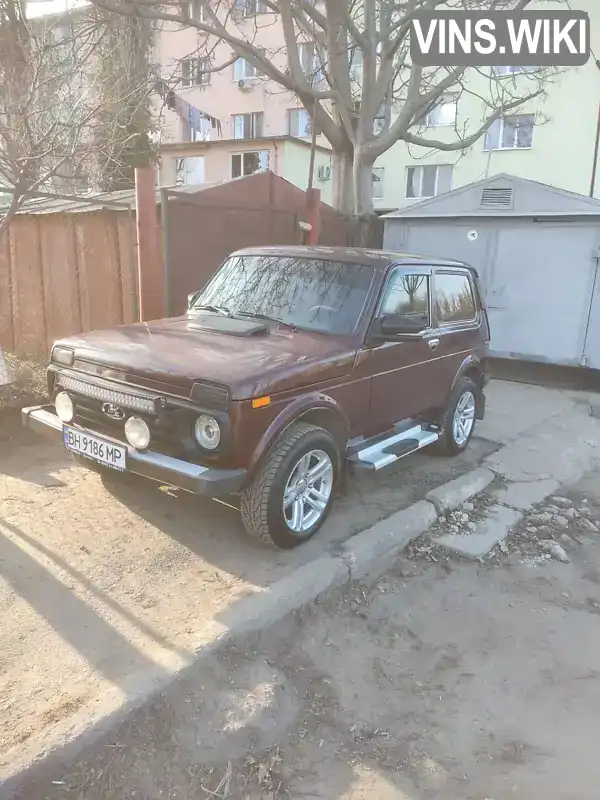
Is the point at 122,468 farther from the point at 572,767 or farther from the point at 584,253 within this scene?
the point at 584,253

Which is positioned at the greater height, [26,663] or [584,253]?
[584,253]

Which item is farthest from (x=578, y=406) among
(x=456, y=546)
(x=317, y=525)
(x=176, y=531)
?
(x=176, y=531)

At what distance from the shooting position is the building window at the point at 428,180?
2399cm

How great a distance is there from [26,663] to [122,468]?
1138 millimetres

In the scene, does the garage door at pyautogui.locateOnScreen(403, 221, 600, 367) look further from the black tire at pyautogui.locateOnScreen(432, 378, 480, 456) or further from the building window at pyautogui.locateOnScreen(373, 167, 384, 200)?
the building window at pyautogui.locateOnScreen(373, 167, 384, 200)

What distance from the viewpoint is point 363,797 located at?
2367mm

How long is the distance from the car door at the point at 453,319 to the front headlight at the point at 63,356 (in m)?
3.03

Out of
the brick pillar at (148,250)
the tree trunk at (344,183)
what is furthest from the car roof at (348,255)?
the tree trunk at (344,183)

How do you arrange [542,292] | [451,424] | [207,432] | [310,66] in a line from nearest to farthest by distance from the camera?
[207,432] < [451,424] < [542,292] < [310,66]

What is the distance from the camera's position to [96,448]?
3715 mm

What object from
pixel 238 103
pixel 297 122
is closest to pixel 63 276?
pixel 297 122

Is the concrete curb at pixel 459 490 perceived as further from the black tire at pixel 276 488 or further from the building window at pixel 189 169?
the building window at pixel 189 169

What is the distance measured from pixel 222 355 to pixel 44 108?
5247 millimetres

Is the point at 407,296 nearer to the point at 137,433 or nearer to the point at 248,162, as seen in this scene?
the point at 137,433
